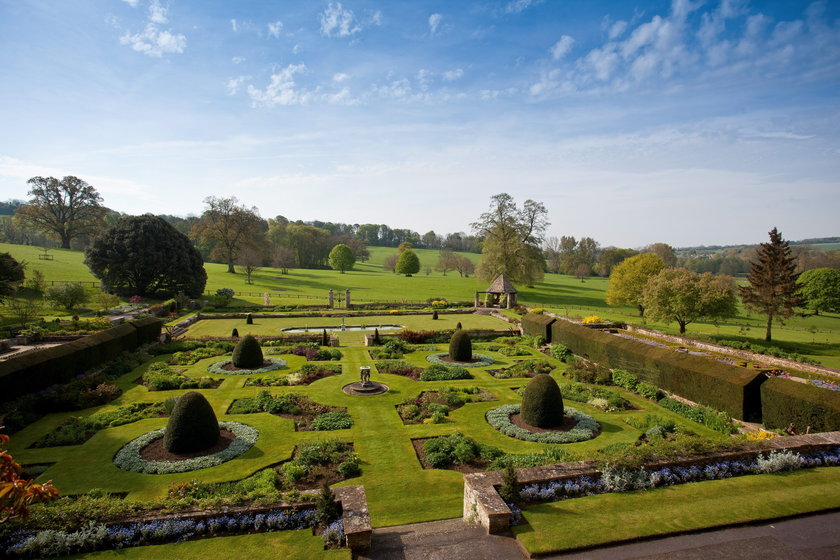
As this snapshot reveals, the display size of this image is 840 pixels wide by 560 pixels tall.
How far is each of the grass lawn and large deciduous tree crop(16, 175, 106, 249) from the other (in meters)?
78.8

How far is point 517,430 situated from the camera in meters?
14.2

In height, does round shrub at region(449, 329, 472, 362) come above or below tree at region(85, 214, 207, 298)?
below

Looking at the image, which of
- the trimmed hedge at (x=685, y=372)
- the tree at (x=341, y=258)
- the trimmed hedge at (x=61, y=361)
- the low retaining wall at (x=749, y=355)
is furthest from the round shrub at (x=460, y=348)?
the tree at (x=341, y=258)

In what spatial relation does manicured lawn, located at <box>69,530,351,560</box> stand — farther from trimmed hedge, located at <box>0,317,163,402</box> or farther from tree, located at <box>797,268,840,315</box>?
tree, located at <box>797,268,840,315</box>

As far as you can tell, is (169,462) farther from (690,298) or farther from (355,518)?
(690,298)

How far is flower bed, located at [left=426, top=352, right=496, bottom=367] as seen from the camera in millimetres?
23109

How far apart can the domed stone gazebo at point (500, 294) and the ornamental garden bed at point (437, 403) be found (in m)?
25.8

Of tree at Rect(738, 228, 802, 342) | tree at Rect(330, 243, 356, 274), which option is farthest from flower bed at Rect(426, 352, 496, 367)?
tree at Rect(330, 243, 356, 274)

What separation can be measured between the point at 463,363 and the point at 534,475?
14350mm

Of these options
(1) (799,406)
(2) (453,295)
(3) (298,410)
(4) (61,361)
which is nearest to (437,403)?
(3) (298,410)

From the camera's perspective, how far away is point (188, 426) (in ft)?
39.7

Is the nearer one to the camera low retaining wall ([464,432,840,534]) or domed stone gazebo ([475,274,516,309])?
low retaining wall ([464,432,840,534])

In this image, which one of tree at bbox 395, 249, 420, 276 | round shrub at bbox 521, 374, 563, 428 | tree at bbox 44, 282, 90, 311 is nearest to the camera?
round shrub at bbox 521, 374, 563, 428

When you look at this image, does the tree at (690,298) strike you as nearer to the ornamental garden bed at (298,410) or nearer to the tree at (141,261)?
the ornamental garden bed at (298,410)
